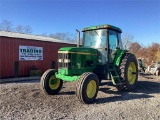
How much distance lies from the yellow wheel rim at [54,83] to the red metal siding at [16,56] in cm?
584

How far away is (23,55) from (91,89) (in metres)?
8.08

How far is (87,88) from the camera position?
608 cm

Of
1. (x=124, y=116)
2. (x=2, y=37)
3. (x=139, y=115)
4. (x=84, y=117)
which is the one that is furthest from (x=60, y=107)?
(x=2, y=37)

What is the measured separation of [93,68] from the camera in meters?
7.49

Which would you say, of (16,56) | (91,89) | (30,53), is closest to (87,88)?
(91,89)

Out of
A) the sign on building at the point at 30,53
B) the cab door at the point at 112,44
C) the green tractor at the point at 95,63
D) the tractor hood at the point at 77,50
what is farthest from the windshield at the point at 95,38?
the sign on building at the point at 30,53

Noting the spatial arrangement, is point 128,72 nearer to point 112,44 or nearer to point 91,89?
point 112,44

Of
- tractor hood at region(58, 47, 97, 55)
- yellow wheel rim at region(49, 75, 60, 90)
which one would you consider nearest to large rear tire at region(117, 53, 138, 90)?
tractor hood at region(58, 47, 97, 55)

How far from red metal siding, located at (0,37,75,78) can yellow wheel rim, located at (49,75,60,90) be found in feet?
19.2

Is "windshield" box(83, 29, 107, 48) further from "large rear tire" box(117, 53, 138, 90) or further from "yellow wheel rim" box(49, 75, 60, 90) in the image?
"yellow wheel rim" box(49, 75, 60, 90)

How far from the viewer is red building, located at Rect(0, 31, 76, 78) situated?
12.2m

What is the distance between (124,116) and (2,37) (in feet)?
31.1

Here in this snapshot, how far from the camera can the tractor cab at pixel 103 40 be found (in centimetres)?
754

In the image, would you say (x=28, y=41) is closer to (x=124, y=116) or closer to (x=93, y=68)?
(x=93, y=68)
